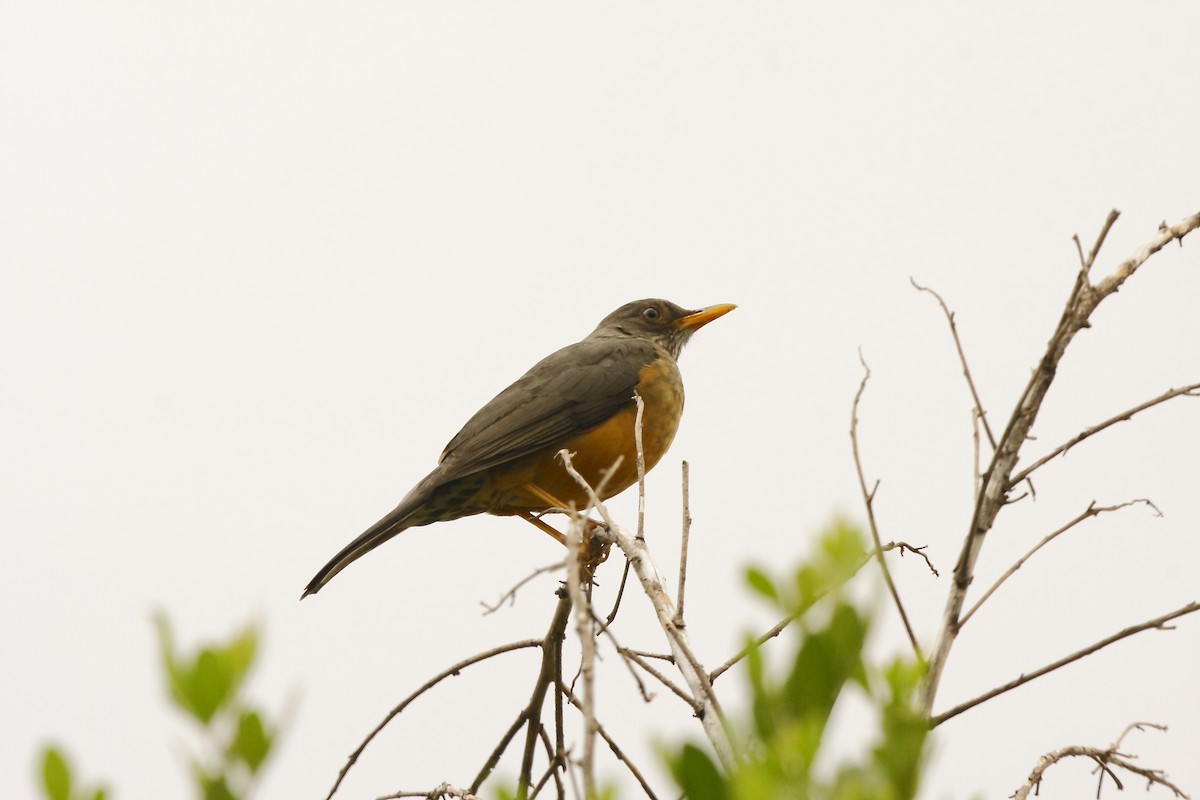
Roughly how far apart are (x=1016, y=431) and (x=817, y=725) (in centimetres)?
138

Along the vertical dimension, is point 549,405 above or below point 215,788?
above

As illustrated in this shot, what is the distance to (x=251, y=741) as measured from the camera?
46.9 inches

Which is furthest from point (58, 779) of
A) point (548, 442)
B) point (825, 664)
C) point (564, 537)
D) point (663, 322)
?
point (663, 322)

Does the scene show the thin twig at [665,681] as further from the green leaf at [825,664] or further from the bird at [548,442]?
the bird at [548,442]

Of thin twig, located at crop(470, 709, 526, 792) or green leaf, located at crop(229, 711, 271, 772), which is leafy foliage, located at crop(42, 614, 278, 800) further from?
thin twig, located at crop(470, 709, 526, 792)

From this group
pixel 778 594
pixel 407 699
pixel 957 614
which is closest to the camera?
pixel 778 594

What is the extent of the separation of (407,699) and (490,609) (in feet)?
2.49

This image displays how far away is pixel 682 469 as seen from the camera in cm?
272

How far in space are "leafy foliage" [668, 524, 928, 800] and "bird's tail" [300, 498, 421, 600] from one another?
442 cm

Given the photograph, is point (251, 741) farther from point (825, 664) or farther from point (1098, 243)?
point (1098, 243)

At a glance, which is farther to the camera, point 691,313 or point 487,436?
point 691,313

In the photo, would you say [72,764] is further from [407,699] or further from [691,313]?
[691,313]

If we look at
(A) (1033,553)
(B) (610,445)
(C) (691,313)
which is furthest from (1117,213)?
(C) (691,313)

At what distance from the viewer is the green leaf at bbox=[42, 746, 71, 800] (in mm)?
1156
